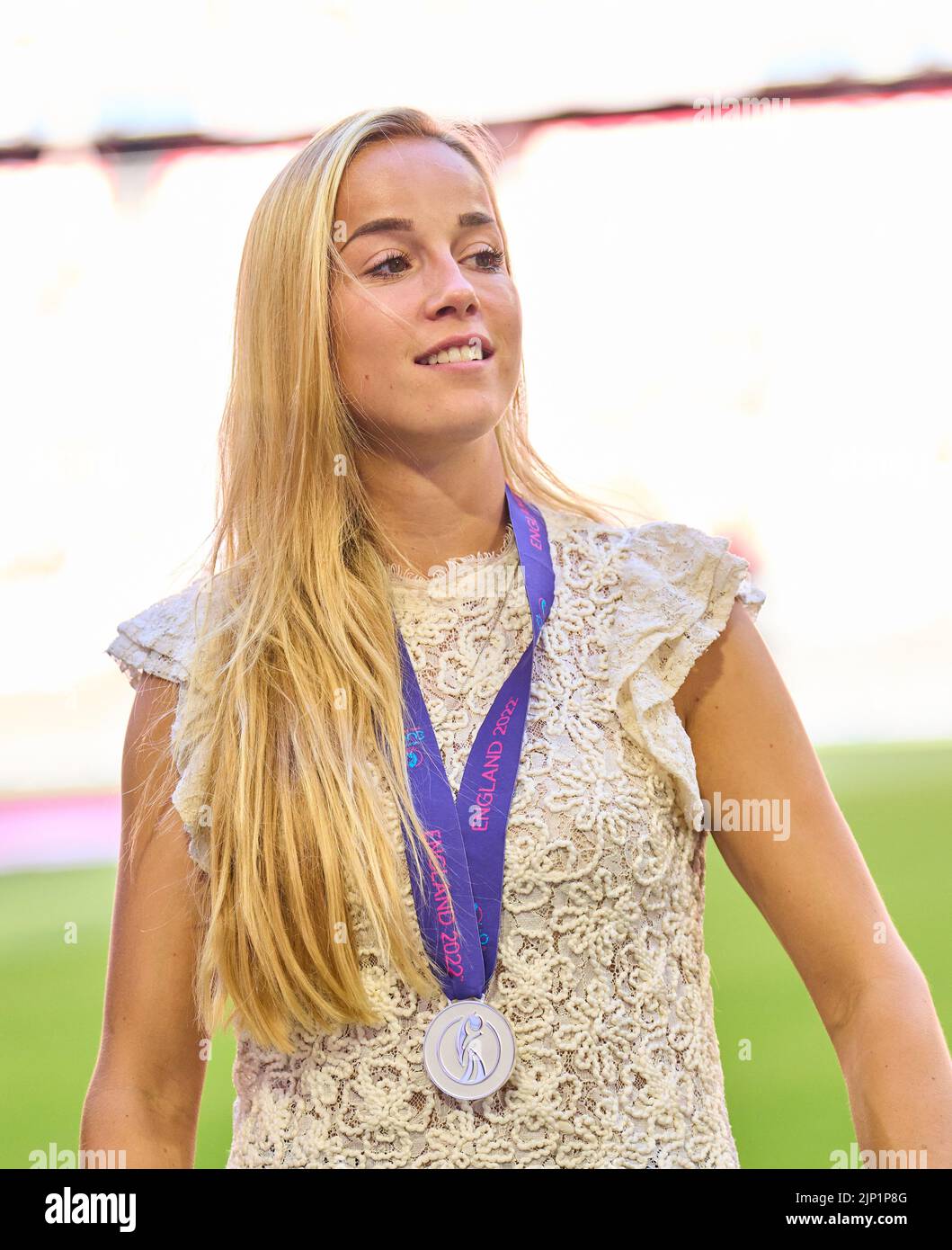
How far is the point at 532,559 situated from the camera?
1.54 metres

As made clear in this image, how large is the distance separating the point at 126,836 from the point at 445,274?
69 centimetres

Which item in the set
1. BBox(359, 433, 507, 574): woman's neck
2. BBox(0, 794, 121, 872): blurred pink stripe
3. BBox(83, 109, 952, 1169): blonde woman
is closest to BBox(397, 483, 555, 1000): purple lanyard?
BBox(83, 109, 952, 1169): blonde woman

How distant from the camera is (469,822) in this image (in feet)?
4.53

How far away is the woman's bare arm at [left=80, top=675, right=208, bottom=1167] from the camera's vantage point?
1.43 meters

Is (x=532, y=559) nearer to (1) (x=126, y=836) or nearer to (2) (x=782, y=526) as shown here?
(1) (x=126, y=836)

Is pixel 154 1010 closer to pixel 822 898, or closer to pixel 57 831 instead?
pixel 822 898

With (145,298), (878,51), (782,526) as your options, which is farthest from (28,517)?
(878,51)

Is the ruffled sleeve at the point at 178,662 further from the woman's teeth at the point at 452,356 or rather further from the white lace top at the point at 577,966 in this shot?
the woman's teeth at the point at 452,356

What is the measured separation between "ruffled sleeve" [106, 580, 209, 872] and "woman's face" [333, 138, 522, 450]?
30 cm

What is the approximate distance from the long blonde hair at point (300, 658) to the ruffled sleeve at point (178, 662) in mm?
13

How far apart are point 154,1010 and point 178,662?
0.37 meters

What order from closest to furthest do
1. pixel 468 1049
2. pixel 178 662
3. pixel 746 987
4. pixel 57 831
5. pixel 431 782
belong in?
pixel 468 1049 → pixel 431 782 → pixel 178 662 → pixel 746 987 → pixel 57 831

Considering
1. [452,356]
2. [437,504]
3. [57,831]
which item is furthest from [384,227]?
[57,831]

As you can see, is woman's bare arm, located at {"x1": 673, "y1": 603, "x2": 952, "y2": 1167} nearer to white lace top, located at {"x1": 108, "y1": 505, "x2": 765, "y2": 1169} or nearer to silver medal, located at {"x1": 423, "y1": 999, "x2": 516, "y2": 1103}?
white lace top, located at {"x1": 108, "y1": 505, "x2": 765, "y2": 1169}
